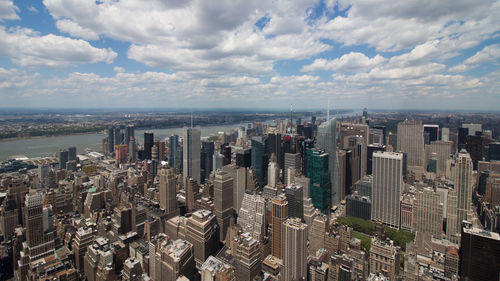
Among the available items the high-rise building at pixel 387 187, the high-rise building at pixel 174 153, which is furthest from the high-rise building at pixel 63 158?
the high-rise building at pixel 387 187

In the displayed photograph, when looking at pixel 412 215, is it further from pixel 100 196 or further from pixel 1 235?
pixel 1 235

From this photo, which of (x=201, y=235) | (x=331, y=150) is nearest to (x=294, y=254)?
(x=201, y=235)

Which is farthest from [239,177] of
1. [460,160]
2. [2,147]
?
[2,147]

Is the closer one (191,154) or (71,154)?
(191,154)

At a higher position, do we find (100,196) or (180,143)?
(180,143)

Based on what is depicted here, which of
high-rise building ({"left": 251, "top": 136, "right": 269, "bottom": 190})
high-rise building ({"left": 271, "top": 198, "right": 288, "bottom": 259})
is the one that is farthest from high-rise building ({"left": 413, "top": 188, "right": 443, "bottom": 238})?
high-rise building ({"left": 251, "top": 136, "right": 269, "bottom": 190})

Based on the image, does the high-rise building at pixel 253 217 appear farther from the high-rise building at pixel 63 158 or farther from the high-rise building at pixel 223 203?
the high-rise building at pixel 63 158

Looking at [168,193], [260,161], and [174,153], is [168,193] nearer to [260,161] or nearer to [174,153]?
[260,161]
